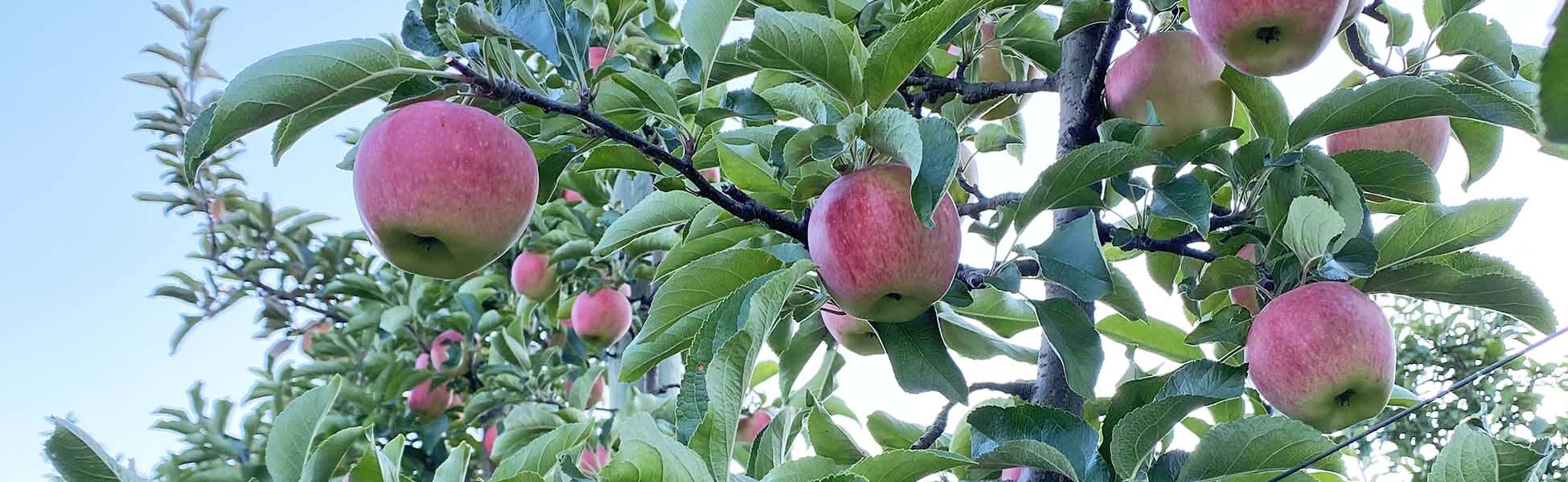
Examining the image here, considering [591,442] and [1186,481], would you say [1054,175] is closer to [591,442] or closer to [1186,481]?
[1186,481]

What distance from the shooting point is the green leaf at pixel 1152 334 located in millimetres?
1262

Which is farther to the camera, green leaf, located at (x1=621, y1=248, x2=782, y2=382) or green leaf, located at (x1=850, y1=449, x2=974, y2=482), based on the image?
green leaf, located at (x1=621, y1=248, x2=782, y2=382)

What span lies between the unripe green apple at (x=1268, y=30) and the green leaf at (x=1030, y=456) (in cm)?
40

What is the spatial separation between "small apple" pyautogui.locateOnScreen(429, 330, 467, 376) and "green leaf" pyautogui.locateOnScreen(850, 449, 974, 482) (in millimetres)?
2065

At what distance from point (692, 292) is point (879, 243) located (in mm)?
166

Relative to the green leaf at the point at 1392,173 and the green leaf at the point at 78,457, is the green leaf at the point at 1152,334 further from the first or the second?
the green leaf at the point at 78,457

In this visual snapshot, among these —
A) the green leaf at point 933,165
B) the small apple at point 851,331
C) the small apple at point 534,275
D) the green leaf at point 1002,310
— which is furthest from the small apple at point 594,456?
the green leaf at point 933,165

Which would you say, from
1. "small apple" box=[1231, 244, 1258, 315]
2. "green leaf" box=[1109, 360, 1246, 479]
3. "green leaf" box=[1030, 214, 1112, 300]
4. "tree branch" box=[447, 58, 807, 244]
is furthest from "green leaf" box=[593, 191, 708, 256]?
"small apple" box=[1231, 244, 1258, 315]

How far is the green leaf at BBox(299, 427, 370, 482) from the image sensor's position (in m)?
0.87

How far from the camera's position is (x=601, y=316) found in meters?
2.46

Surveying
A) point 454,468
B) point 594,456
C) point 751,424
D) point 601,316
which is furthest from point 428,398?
point 454,468

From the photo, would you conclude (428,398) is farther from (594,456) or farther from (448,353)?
(594,456)

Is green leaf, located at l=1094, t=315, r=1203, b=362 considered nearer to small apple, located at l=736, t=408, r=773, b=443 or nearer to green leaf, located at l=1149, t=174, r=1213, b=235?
green leaf, located at l=1149, t=174, r=1213, b=235

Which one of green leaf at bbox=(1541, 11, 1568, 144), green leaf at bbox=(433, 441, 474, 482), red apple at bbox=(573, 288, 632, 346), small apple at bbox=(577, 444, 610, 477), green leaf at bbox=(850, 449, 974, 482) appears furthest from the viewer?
red apple at bbox=(573, 288, 632, 346)
